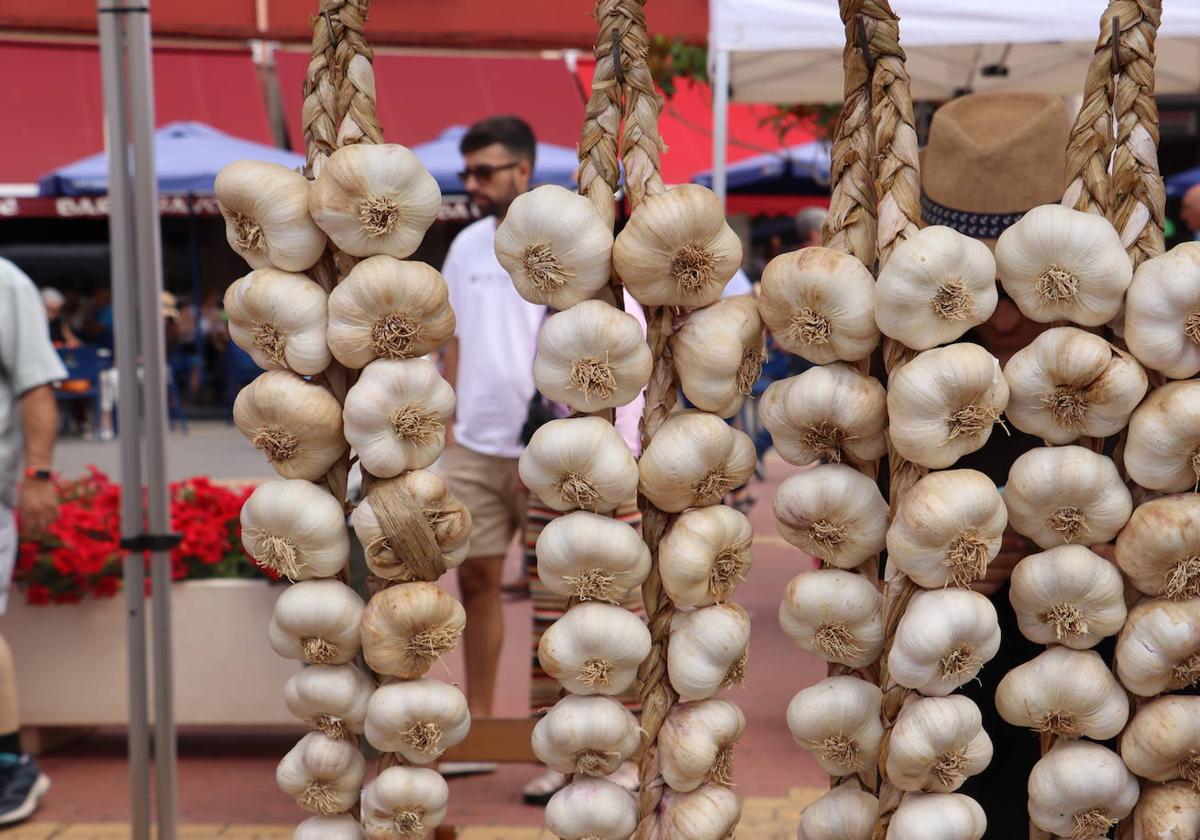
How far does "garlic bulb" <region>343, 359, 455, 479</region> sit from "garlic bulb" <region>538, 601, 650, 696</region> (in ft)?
0.85

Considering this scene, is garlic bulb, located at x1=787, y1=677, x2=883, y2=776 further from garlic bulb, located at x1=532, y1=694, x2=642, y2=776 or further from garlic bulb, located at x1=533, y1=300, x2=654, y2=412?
garlic bulb, located at x1=533, y1=300, x2=654, y2=412

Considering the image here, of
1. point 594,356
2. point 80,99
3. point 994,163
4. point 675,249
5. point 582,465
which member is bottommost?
point 582,465

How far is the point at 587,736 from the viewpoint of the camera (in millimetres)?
1479

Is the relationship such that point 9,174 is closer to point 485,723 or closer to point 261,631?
point 261,631

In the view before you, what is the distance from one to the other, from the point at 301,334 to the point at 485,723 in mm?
1293

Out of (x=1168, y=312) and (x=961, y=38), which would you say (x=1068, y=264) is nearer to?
(x=1168, y=312)

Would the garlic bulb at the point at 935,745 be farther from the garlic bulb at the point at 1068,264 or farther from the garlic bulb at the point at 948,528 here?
the garlic bulb at the point at 1068,264

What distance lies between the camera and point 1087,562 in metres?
1.41

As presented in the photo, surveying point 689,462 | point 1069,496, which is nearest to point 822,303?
point 689,462

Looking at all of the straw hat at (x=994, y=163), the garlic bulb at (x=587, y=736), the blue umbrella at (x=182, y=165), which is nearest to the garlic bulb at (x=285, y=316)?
the garlic bulb at (x=587, y=736)

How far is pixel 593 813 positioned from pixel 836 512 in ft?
1.42

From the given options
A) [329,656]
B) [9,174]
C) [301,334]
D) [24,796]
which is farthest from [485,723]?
[9,174]

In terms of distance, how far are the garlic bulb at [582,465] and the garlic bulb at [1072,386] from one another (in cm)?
43

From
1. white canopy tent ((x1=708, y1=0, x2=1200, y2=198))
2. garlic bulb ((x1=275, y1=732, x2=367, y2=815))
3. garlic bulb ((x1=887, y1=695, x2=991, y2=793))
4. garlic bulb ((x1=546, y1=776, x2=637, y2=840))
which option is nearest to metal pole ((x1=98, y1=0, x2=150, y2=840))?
garlic bulb ((x1=275, y1=732, x2=367, y2=815))
